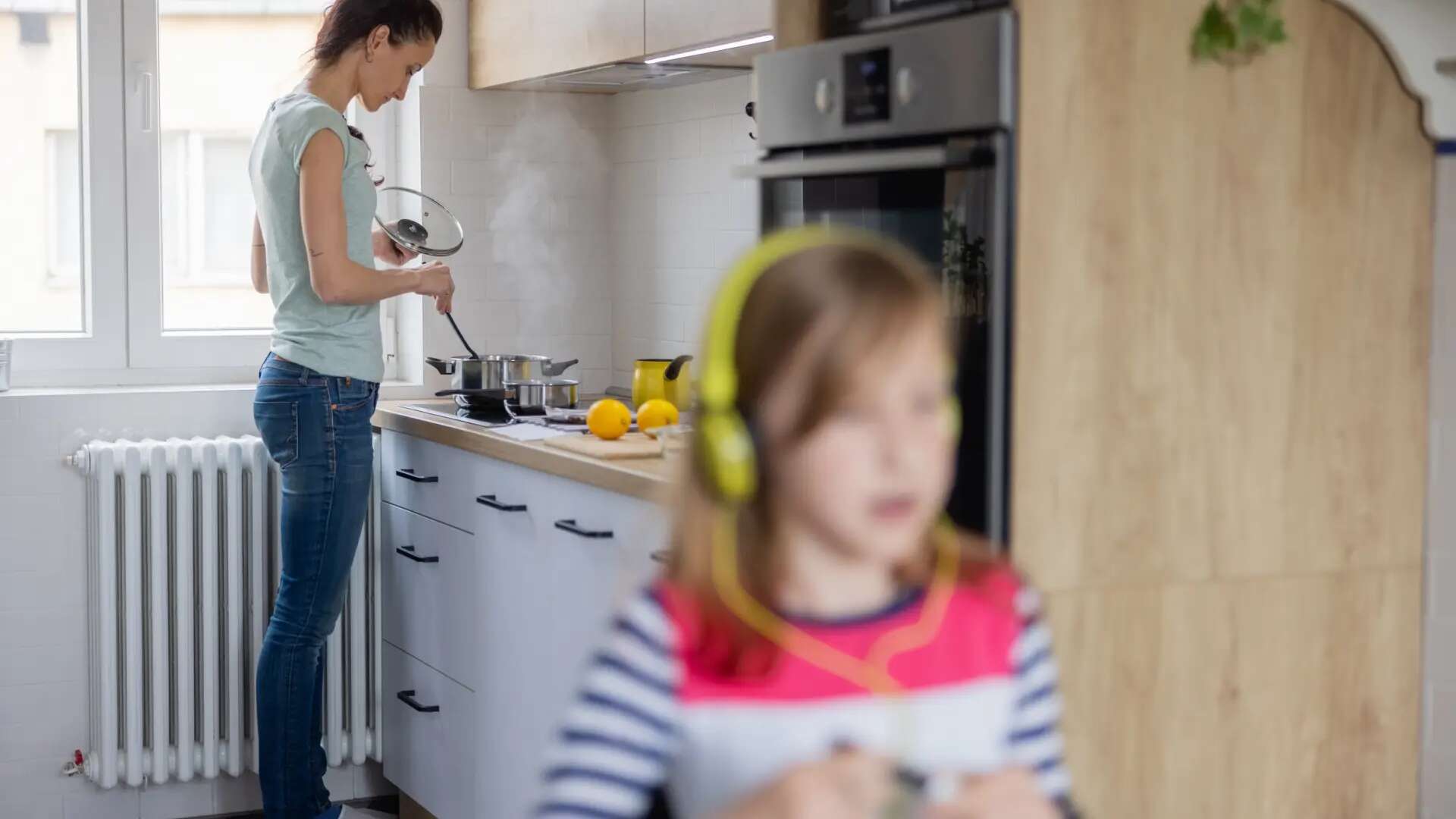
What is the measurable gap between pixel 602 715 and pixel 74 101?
302 centimetres

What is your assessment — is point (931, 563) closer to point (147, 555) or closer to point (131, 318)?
point (147, 555)

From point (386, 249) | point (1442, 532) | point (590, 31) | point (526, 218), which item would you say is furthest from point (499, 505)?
point (1442, 532)

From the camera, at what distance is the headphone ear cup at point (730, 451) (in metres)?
1.11

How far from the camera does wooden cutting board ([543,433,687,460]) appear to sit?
2.68 metres

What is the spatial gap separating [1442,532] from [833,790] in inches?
47.1

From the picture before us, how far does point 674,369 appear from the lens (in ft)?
10.8

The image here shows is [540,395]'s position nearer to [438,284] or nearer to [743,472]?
[438,284]

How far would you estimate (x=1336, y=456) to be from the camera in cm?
194

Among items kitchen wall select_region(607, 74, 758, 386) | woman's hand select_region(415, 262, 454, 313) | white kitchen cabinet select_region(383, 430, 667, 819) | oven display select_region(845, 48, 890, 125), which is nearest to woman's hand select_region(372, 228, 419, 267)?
woman's hand select_region(415, 262, 454, 313)

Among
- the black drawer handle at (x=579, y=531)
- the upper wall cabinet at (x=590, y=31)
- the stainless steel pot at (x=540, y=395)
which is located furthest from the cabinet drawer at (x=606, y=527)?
the upper wall cabinet at (x=590, y=31)

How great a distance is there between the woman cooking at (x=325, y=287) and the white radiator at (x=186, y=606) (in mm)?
358

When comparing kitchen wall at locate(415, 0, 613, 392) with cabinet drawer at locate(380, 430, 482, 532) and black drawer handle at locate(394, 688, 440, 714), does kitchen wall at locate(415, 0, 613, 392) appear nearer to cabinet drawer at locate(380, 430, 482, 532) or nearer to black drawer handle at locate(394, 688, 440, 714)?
cabinet drawer at locate(380, 430, 482, 532)

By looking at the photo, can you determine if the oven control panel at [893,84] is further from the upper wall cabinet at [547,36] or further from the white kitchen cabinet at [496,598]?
the upper wall cabinet at [547,36]

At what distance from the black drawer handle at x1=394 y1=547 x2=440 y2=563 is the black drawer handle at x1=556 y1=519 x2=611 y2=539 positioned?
63cm
